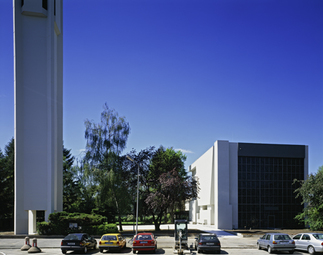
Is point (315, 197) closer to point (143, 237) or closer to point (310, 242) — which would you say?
point (310, 242)

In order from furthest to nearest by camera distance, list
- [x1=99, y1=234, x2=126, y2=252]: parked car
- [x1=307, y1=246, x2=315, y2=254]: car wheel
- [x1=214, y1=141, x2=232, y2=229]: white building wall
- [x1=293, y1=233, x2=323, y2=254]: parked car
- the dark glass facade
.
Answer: the dark glass facade → [x1=214, y1=141, x2=232, y2=229]: white building wall → [x1=99, y1=234, x2=126, y2=252]: parked car → [x1=307, y1=246, x2=315, y2=254]: car wheel → [x1=293, y1=233, x2=323, y2=254]: parked car

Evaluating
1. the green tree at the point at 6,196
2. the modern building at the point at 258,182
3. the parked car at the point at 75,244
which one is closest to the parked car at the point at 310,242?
the parked car at the point at 75,244

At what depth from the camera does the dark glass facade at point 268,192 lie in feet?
144

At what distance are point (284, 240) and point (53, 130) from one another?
2758cm

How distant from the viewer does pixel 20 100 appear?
121 ft

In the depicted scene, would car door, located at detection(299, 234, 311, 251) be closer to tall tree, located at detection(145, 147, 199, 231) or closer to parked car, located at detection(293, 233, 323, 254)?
parked car, located at detection(293, 233, 323, 254)

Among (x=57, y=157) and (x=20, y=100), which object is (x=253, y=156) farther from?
(x=20, y=100)

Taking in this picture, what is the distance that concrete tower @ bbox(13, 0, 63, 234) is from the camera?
117 feet

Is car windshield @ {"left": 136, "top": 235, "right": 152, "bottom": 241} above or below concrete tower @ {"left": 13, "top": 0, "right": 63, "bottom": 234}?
below

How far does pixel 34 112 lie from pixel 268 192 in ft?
106

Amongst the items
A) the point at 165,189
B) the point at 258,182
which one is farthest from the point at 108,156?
Result: the point at 258,182

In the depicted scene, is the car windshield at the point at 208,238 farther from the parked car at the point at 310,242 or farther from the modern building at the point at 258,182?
the modern building at the point at 258,182

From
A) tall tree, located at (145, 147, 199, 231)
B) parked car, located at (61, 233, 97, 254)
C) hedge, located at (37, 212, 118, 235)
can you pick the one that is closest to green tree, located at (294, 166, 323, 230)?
tall tree, located at (145, 147, 199, 231)

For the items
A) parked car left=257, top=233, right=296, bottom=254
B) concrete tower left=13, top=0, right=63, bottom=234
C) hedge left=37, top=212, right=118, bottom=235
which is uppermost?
concrete tower left=13, top=0, right=63, bottom=234
